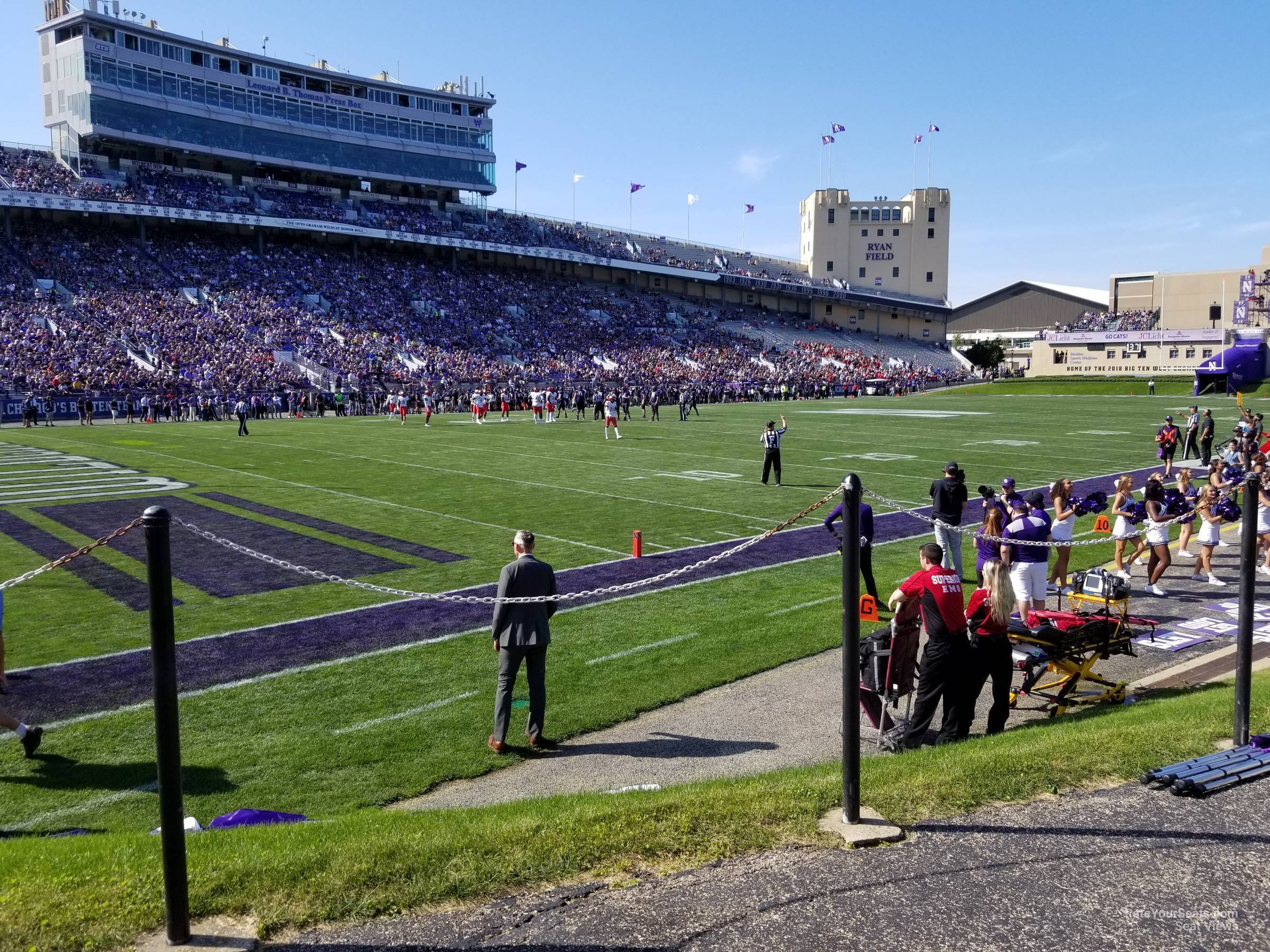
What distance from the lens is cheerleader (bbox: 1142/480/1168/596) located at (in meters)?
12.3

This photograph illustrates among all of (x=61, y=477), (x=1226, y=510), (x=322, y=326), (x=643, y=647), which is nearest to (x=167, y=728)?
(x=643, y=647)

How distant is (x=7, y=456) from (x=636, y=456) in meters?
18.9

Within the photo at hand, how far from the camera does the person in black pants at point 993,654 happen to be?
285 inches

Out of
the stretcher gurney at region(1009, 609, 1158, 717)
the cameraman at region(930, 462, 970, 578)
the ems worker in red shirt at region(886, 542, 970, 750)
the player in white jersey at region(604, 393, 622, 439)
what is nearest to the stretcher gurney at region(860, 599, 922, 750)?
the ems worker in red shirt at region(886, 542, 970, 750)

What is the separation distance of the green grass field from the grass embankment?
1.0 inches

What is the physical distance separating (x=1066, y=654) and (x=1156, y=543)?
5.15 m

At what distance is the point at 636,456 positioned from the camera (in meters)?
28.4

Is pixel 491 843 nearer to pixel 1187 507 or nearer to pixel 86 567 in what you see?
pixel 86 567

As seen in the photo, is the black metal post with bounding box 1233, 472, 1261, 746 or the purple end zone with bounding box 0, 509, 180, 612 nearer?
the black metal post with bounding box 1233, 472, 1261, 746

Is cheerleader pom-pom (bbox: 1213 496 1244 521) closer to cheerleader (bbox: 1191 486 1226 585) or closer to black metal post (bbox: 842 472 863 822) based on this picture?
cheerleader (bbox: 1191 486 1226 585)

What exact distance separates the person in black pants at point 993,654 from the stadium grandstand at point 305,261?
49066 mm

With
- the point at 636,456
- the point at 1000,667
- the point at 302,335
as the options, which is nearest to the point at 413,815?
the point at 1000,667

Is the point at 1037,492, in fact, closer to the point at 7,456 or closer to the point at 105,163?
the point at 7,456

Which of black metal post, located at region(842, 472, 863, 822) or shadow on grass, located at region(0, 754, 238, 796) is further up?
black metal post, located at region(842, 472, 863, 822)
